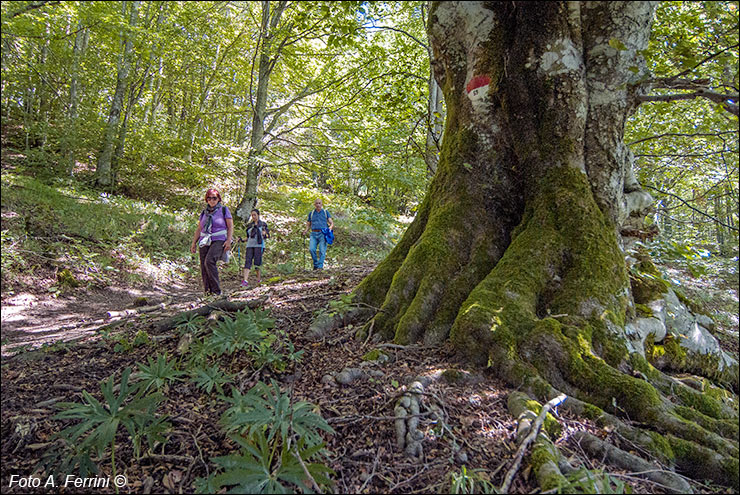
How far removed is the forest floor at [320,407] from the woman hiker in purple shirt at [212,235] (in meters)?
2.35

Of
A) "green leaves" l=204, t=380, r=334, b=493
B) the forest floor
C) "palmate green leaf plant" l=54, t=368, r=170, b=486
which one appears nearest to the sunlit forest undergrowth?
the forest floor

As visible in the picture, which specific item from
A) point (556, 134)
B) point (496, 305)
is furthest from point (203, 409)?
point (556, 134)

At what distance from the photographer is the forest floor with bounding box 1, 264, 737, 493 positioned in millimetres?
2066

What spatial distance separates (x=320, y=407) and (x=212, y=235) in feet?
14.6

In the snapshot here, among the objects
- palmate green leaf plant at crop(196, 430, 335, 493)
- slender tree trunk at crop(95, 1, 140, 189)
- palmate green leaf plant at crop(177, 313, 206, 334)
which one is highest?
slender tree trunk at crop(95, 1, 140, 189)

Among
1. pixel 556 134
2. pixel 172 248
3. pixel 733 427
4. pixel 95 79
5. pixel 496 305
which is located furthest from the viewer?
pixel 172 248

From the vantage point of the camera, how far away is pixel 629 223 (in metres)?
4.35

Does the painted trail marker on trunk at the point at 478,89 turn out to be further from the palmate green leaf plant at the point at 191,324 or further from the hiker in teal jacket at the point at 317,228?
the hiker in teal jacket at the point at 317,228

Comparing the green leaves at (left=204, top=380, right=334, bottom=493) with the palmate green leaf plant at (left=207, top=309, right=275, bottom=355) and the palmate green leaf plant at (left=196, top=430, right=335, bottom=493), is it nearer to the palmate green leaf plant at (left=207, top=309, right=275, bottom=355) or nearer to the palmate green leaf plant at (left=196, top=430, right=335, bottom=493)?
the palmate green leaf plant at (left=196, top=430, right=335, bottom=493)

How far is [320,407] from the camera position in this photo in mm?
2668

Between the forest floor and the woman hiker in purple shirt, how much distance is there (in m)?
2.35

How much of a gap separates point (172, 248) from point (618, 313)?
10255 millimetres

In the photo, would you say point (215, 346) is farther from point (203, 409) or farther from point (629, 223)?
point (629, 223)

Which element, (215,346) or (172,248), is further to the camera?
(172,248)
